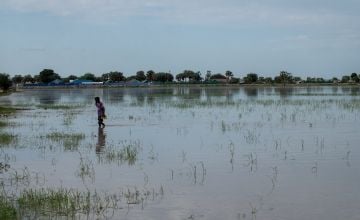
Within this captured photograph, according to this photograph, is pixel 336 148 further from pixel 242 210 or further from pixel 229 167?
pixel 242 210

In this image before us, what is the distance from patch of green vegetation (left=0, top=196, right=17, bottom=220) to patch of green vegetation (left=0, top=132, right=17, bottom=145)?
917 centimetres

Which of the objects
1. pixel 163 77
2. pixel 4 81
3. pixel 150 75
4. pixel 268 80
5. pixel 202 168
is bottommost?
pixel 202 168

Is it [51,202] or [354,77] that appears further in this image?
[354,77]

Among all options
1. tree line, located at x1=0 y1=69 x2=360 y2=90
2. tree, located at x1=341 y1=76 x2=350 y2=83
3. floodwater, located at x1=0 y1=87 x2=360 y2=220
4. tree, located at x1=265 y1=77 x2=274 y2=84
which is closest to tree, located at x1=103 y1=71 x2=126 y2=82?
tree line, located at x1=0 y1=69 x2=360 y2=90

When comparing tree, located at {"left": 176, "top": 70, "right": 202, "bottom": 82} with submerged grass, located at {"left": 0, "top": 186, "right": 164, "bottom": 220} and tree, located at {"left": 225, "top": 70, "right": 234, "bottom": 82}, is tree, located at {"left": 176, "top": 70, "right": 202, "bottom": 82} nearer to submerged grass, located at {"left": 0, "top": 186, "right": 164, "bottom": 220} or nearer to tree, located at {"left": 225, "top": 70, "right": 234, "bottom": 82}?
tree, located at {"left": 225, "top": 70, "right": 234, "bottom": 82}

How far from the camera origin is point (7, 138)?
18.3 m

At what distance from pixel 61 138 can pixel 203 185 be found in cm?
928

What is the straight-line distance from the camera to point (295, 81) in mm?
152250

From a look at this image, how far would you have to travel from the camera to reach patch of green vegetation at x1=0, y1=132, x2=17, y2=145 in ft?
57.0

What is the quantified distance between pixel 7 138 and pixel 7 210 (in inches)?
431

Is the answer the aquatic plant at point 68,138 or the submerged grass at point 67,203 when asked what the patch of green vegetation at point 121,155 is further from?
the submerged grass at point 67,203

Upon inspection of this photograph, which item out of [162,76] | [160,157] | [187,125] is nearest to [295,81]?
[162,76]

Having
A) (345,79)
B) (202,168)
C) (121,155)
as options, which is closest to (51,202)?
(202,168)

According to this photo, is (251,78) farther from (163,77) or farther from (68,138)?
(68,138)
